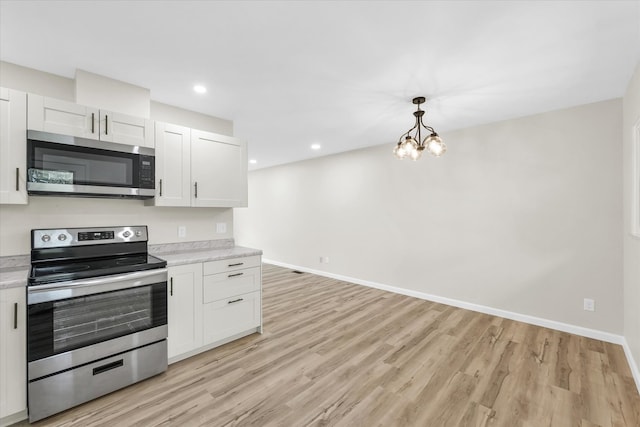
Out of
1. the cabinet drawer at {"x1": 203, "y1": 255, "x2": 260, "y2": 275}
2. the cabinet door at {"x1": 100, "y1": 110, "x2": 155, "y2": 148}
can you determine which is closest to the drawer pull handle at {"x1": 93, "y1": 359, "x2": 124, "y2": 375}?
the cabinet drawer at {"x1": 203, "y1": 255, "x2": 260, "y2": 275}

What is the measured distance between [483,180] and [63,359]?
15.2ft

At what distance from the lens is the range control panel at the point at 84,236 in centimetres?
213

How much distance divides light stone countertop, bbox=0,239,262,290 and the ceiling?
61.8 inches

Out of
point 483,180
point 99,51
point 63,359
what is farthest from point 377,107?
point 63,359

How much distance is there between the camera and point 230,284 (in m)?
2.79

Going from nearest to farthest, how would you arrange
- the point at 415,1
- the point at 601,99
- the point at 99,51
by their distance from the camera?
the point at 415,1
the point at 99,51
the point at 601,99

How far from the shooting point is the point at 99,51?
204 centimetres

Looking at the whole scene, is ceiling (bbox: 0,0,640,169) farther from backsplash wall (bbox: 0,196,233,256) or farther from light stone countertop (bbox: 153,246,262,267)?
light stone countertop (bbox: 153,246,262,267)

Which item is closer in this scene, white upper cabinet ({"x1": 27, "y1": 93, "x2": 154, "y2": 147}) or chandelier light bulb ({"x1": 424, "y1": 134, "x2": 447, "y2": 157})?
white upper cabinet ({"x1": 27, "y1": 93, "x2": 154, "y2": 147})

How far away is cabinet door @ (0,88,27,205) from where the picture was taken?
6.19 ft

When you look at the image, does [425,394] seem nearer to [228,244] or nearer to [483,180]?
[228,244]

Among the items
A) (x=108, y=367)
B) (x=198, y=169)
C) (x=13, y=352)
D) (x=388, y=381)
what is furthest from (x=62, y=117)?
(x=388, y=381)

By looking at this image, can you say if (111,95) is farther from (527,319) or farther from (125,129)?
(527,319)

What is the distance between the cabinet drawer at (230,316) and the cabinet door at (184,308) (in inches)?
3.5
